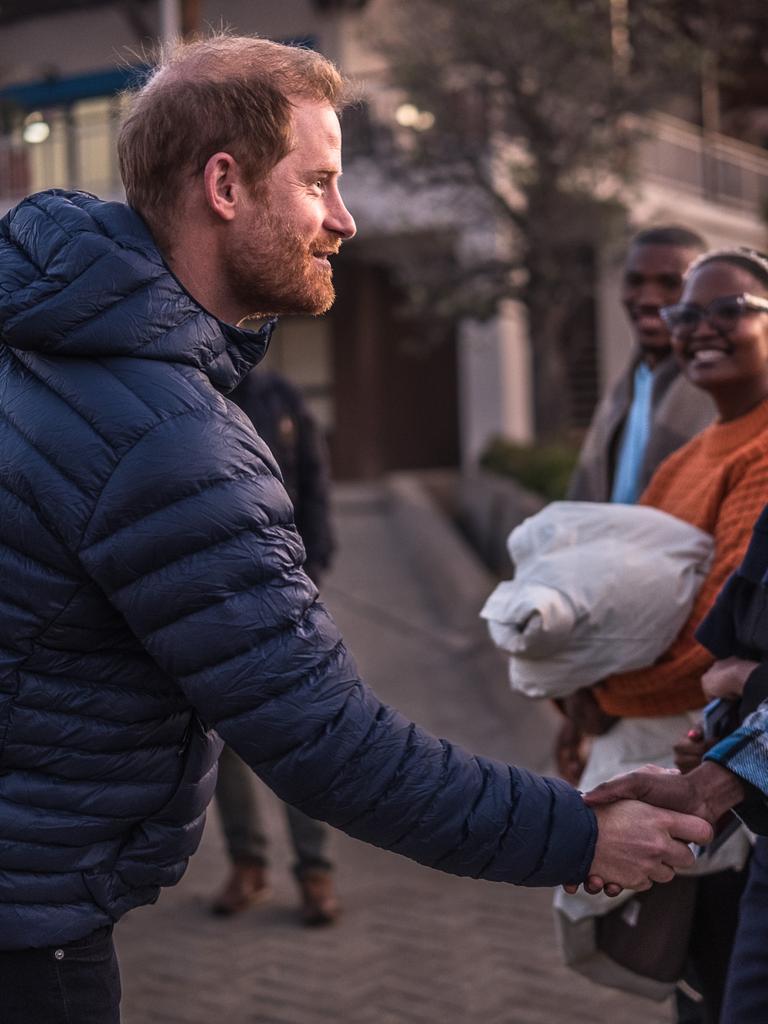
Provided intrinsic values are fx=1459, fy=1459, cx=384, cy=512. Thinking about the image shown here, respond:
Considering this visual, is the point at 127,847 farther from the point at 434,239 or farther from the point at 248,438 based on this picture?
the point at 434,239

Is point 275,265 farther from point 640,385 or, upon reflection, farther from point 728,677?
point 640,385

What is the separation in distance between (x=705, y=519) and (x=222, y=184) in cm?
159

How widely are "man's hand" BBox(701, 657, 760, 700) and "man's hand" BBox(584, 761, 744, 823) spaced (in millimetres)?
237

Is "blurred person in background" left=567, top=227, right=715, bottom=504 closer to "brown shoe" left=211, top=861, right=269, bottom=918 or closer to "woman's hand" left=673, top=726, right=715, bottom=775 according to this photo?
"woman's hand" left=673, top=726, right=715, bottom=775

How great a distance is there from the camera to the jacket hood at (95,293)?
2.09 metres

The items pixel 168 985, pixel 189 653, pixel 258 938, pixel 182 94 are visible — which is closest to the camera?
pixel 189 653

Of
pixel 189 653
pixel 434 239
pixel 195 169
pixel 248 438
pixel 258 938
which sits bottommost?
pixel 258 938

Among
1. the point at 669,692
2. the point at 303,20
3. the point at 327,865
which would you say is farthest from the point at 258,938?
the point at 303,20

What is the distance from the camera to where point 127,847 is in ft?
7.34

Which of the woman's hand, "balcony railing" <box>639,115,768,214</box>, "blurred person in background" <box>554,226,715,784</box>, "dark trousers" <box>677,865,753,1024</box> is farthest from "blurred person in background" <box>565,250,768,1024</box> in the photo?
"balcony railing" <box>639,115,768,214</box>

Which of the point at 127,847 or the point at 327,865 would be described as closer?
the point at 127,847

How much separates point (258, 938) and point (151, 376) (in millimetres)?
3725

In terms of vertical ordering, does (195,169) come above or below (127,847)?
above

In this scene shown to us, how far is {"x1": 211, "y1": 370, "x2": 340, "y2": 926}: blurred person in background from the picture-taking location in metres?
5.60
